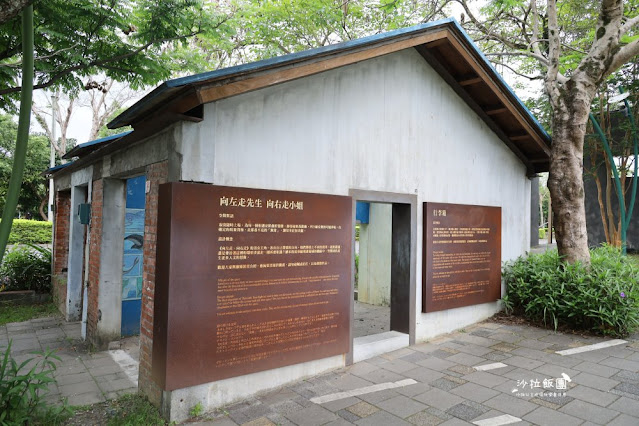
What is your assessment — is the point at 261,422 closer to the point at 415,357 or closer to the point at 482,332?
the point at 415,357

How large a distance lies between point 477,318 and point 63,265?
27.9ft

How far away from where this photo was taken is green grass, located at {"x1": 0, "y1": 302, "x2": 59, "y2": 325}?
25.3 feet

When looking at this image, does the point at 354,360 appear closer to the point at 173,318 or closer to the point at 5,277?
the point at 173,318

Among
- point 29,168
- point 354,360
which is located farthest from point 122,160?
point 29,168

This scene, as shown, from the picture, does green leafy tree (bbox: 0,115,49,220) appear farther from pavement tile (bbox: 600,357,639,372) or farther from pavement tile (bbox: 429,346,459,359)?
pavement tile (bbox: 600,357,639,372)

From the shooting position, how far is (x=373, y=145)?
539cm

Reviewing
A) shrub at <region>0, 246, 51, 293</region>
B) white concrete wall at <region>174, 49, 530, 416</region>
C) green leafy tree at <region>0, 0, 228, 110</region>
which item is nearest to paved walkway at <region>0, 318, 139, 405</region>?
white concrete wall at <region>174, 49, 530, 416</region>

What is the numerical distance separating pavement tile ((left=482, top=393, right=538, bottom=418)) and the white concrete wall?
6.46 feet

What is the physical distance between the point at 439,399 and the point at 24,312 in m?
8.16

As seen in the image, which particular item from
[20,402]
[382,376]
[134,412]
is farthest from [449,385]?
[20,402]

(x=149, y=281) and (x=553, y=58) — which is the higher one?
(x=553, y=58)

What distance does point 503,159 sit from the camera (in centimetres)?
738

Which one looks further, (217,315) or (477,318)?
(477,318)

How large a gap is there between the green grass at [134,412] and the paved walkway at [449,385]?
33cm
